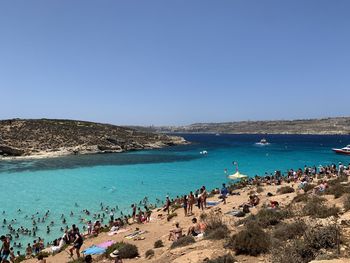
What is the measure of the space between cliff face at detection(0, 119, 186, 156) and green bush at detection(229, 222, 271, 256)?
85.9 meters

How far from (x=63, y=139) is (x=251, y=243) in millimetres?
98353

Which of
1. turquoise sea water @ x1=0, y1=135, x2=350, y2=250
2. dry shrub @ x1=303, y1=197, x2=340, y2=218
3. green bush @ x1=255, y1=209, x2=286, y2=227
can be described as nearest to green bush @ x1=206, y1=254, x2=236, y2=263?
green bush @ x1=255, y1=209, x2=286, y2=227

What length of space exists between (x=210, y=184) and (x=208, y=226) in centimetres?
3239

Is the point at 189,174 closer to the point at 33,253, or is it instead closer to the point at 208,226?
the point at 33,253

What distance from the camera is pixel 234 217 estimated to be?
786 inches

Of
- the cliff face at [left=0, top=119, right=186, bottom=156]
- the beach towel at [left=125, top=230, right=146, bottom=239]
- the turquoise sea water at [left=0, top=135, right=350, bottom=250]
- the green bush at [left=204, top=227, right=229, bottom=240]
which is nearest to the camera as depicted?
the green bush at [left=204, top=227, right=229, bottom=240]

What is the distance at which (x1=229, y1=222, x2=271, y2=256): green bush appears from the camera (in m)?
11.4

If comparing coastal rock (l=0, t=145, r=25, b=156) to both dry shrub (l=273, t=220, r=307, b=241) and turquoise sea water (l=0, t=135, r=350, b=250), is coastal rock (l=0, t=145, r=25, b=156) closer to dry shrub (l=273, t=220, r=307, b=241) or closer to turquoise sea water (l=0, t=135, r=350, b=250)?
turquoise sea water (l=0, t=135, r=350, b=250)

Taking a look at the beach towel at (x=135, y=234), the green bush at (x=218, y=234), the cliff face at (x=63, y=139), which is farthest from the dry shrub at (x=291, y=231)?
the cliff face at (x=63, y=139)

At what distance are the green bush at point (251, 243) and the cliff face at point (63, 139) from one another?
85.9m

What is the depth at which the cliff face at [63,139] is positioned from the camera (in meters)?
93.0

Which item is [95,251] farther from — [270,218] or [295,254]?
[295,254]

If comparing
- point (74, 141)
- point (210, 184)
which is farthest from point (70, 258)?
point (74, 141)

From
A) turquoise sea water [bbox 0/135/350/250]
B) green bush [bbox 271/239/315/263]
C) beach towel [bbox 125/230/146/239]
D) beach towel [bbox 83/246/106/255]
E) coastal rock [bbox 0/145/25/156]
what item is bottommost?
turquoise sea water [bbox 0/135/350/250]
